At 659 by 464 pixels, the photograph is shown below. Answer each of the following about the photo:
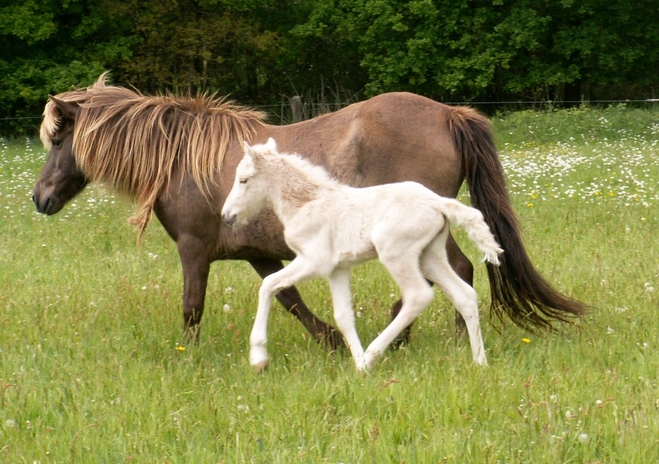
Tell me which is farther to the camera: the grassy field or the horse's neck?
the horse's neck

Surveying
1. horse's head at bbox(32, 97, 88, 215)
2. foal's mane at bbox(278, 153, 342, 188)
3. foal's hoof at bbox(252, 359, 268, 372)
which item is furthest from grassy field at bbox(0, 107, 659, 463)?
foal's mane at bbox(278, 153, 342, 188)

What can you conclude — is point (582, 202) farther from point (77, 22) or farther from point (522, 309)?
point (77, 22)

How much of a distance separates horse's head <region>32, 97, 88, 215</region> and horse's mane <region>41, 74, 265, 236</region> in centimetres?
2

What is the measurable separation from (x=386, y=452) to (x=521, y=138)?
15855mm

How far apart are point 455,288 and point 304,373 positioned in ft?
3.32

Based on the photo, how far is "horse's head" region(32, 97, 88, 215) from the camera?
20.9ft

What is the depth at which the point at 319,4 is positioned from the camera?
29.8m

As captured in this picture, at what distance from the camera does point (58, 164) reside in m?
6.46

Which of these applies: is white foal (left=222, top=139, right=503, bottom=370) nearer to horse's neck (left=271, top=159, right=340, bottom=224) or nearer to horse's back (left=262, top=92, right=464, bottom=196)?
horse's neck (left=271, top=159, right=340, bottom=224)

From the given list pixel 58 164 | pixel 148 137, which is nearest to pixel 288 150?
pixel 148 137

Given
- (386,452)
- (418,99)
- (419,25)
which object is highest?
(418,99)

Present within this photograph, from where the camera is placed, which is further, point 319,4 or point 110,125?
point 319,4

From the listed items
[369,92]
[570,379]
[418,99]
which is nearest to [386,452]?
[570,379]

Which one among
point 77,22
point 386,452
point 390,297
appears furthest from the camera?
point 77,22
